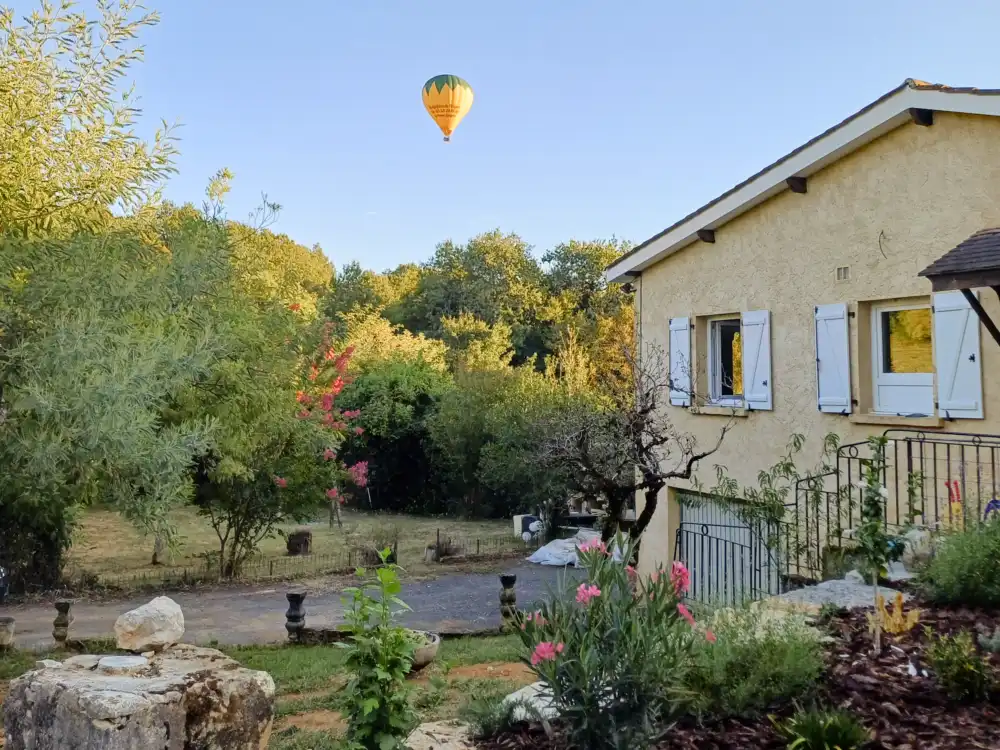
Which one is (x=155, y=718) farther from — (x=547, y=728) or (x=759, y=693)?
(x=759, y=693)

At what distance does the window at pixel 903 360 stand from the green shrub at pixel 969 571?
3.58 metres

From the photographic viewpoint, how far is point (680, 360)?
11695 mm

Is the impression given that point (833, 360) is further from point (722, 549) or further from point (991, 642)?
point (991, 642)

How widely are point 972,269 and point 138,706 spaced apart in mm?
6906

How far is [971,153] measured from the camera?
25.9ft

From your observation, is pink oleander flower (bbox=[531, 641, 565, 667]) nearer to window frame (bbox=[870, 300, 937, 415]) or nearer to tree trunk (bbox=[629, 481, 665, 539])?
A: tree trunk (bbox=[629, 481, 665, 539])

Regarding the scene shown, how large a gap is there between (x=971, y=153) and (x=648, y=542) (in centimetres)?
751

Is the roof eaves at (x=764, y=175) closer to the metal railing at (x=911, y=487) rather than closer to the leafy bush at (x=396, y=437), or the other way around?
the metal railing at (x=911, y=487)

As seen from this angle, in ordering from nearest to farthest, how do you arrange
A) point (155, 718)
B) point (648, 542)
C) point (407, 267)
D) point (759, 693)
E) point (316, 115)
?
point (759, 693) → point (155, 718) → point (648, 542) → point (316, 115) → point (407, 267)

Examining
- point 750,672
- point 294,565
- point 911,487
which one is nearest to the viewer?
point 750,672

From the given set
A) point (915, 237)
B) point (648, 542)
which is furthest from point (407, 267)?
point (915, 237)

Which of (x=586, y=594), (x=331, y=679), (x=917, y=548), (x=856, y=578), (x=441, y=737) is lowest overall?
(x=331, y=679)

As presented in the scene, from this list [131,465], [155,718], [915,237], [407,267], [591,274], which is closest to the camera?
[155,718]

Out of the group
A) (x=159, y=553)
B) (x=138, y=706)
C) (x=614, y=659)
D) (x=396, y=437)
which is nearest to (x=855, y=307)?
(x=614, y=659)
